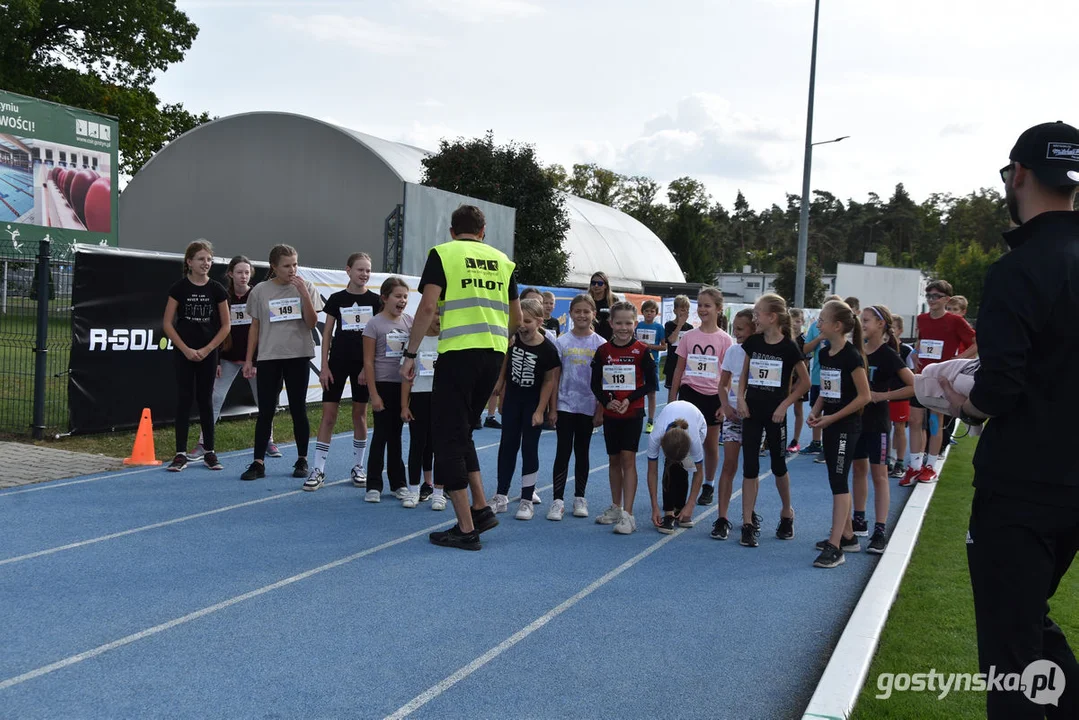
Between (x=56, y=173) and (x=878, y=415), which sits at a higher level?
(x=56, y=173)

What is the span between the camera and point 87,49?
121 feet

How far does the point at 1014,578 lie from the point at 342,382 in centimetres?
677

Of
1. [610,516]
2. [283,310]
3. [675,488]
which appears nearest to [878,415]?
[675,488]

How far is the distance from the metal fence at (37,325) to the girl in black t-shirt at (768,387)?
730 cm

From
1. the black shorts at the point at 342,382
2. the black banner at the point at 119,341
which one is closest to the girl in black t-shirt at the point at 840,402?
the black shorts at the point at 342,382

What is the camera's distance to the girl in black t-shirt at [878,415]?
736 centimetres

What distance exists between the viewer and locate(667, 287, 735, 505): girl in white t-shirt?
8.69m

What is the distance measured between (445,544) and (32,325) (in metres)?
6.21

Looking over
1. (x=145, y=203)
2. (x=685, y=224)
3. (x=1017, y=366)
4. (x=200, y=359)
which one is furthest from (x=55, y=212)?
(x=685, y=224)

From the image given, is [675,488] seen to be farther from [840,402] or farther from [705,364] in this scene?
[840,402]

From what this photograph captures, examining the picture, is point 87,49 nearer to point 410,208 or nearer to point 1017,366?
point 410,208

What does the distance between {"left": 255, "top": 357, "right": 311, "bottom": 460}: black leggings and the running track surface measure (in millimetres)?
894

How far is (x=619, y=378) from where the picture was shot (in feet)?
25.0

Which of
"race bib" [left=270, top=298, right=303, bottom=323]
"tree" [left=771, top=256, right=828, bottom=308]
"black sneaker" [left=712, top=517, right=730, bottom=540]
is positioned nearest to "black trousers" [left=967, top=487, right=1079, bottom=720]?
"black sneaker" [left=712, top=517, right=730, bottom=540]
